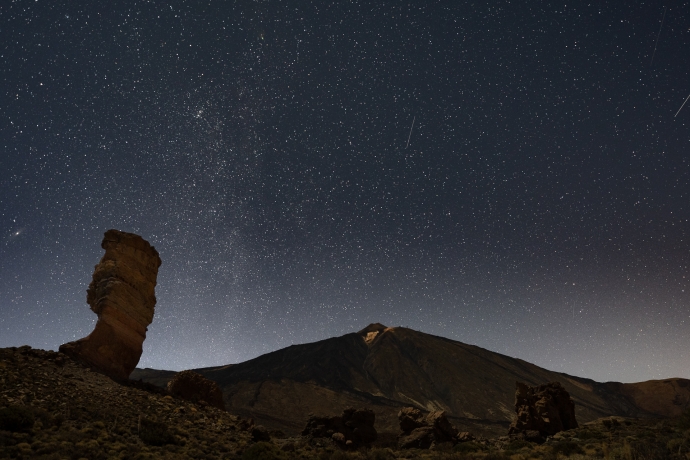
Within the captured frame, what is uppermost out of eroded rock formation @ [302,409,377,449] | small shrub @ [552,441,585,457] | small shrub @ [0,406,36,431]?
small shrub @ [0,406,36,431]

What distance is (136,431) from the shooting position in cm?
1731

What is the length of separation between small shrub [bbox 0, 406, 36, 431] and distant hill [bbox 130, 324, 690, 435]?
5604 centimetres

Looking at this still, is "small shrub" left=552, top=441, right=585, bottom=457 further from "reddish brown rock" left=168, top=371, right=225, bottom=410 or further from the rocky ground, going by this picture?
"reddish brown rock" left=168, top=371, right=225, bottom=410

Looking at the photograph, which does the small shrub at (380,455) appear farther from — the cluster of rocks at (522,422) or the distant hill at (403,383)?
the distant hill at (403,383)

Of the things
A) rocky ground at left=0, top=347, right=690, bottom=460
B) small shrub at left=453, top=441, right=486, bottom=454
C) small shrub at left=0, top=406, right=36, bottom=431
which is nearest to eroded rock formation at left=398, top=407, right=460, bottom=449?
rocky ground at left=0, top=347, right=690, bottom=460

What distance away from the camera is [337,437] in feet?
79.2

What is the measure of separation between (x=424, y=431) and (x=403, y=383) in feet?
289

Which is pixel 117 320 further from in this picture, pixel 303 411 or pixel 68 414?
pixel 303 411

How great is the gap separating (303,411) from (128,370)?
54.6m

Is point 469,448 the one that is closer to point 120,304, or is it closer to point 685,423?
point 685,423

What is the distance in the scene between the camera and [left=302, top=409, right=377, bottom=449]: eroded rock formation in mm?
25516

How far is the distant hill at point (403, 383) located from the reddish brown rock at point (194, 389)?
1634 inches

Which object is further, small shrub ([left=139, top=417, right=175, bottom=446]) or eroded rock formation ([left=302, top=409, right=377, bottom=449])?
eroded rock formation ([left=302, top=409, right=377, bottom=449])

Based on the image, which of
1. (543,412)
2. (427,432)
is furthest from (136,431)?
(543,412)
